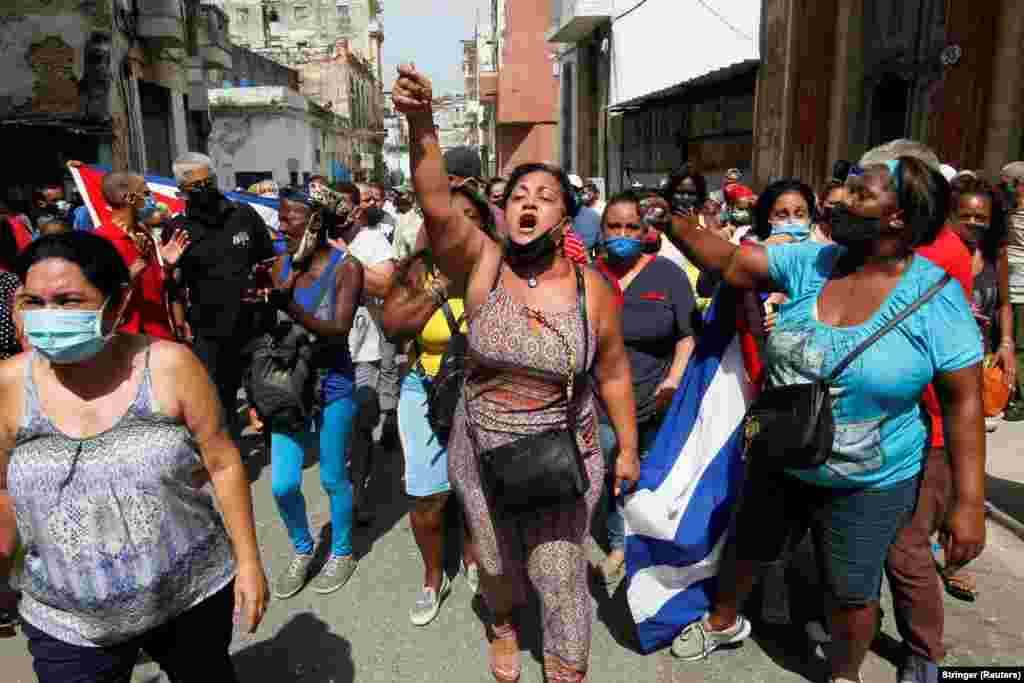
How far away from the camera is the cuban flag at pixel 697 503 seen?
9.95 ft

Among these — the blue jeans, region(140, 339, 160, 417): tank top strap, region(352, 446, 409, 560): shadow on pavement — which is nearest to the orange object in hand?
the blue jeans

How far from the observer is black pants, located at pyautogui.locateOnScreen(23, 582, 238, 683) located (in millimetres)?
1813

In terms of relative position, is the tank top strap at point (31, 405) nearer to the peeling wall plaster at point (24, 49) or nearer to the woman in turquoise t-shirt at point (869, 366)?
the woman in turquoise t-shirt at point (869, 366)

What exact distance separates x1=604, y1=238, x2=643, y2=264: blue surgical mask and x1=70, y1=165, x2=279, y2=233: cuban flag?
318 cm

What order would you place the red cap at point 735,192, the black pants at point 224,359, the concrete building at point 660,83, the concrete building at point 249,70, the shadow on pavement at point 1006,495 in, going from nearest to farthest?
the red cap at point 735,192, the shadow on pavement at point 1006,495, the black pants at point 224,359, the concrete building at point 660,83, the concrete building at point 249,70

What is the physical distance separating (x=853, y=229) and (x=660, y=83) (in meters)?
12.9

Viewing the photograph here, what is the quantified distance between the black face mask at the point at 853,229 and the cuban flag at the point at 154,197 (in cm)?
427

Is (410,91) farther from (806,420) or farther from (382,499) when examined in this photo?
(382,499)

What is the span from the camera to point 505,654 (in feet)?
9.41

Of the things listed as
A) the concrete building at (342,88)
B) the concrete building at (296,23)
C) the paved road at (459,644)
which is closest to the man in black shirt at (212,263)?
the paved road at (459,644)

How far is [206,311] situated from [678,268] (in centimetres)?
330

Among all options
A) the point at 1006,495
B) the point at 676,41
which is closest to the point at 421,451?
the point at 1006,495

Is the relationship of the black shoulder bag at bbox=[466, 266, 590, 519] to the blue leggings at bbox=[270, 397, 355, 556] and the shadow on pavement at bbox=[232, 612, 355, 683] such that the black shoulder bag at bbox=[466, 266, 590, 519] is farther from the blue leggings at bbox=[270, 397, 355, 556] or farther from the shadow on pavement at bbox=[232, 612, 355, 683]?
the blue leggings at bbox=[270, 397, 355, 556]

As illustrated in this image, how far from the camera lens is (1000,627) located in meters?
3.16
